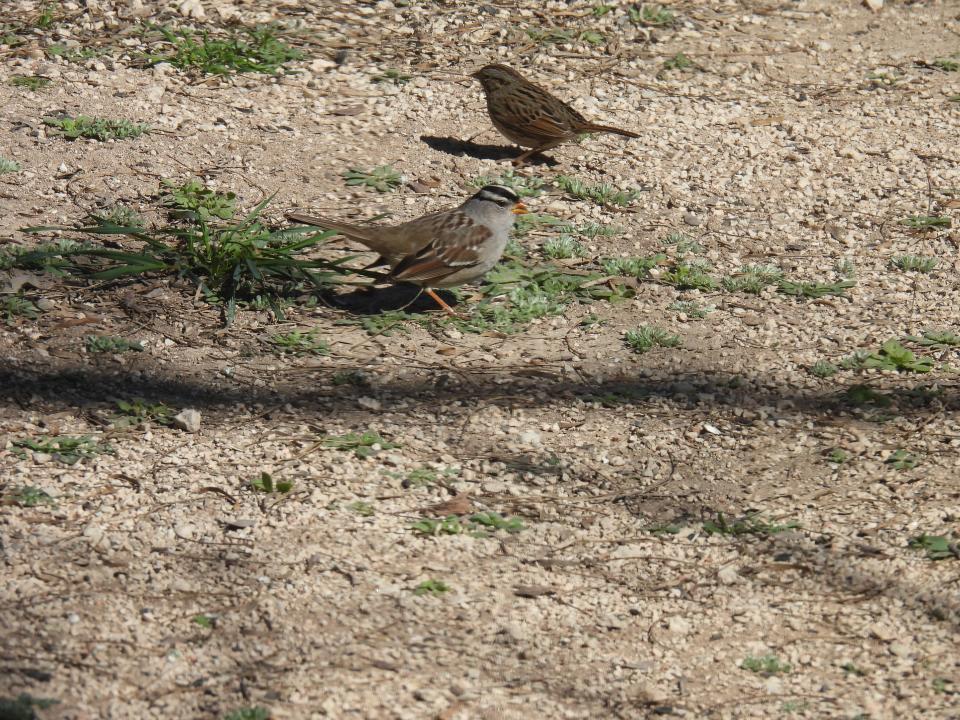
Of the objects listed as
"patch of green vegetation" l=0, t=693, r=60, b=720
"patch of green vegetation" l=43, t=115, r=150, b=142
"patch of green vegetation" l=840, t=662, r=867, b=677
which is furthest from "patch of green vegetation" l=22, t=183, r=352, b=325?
"patch of green vegetation" l=840, t=662, r=867, b=677

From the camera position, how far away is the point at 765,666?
4422mm

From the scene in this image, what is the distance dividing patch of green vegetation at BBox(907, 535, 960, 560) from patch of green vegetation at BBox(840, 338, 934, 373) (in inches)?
59.7

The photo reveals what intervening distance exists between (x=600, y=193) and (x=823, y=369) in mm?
2290

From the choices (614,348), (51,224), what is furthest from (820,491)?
(51,224)

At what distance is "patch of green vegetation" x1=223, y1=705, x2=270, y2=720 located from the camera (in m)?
3.91

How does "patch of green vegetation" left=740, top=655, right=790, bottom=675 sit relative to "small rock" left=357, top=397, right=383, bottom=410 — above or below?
above

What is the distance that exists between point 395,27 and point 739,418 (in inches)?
213

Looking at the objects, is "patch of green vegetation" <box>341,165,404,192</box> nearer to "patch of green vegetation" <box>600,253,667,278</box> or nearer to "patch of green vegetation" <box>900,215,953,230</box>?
"patch of green vegetation" <box>600,253,667,278</box>

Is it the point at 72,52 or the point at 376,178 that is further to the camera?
the point at 72,52

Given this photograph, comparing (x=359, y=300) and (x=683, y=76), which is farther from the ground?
(x=683, y=76)

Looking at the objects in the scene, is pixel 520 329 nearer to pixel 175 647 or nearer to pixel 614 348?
pixel 614 348

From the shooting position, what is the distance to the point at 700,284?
719cm

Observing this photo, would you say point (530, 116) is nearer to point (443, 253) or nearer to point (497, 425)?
point (443, 253)

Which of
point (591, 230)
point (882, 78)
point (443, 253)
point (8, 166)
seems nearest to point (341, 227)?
point (443, 253)
